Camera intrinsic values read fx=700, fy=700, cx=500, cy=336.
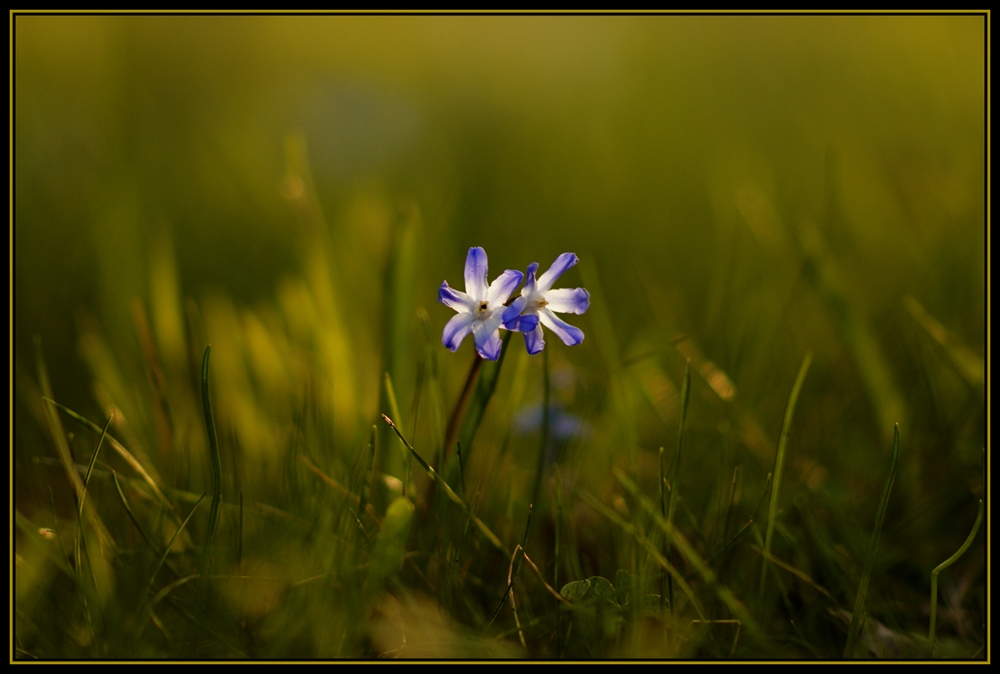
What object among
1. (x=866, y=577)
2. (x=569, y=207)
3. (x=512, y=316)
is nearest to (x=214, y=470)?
(x=512, y=316)

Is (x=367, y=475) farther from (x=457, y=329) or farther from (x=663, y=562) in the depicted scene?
(x=663, y=562)

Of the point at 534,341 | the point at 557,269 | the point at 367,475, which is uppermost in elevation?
the point at 557,269

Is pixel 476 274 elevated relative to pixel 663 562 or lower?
elevated

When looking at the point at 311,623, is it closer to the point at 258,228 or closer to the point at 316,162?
the point at 258,228

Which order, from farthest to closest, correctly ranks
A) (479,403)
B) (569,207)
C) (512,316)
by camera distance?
1. (569,207)
2. (479,403)
3. (512,316)

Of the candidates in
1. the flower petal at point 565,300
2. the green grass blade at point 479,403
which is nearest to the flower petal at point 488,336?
the flower petal at point 565,300

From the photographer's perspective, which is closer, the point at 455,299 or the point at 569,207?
the point at 455,299

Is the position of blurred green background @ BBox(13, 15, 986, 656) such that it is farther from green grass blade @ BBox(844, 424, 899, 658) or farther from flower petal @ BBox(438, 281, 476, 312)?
flower petal @ BBox(438, 281, 476, 312)

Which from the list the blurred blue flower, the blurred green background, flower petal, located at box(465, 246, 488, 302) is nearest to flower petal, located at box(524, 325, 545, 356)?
flower petal, located at box(465, 246, 488, 302)
